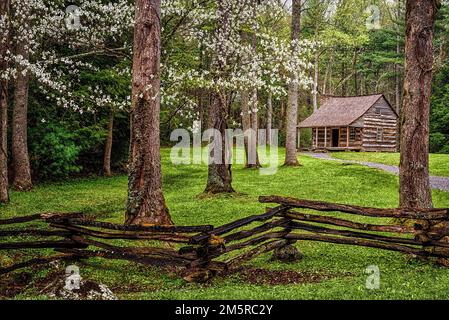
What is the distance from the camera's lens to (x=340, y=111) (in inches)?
1756

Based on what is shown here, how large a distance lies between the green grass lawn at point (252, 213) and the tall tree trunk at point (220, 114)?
885 millimetres

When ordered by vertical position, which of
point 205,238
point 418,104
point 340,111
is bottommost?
point 205,238

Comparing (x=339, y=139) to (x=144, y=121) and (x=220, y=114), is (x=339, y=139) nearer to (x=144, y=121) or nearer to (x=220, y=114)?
(x=220, y=114)

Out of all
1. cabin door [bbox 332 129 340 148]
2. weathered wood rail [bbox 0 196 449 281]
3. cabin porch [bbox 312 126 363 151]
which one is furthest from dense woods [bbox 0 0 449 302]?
cabin door [bbox 332 129 340 148]

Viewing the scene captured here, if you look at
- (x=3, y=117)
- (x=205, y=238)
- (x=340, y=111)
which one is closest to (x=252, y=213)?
(x=205, y=238)

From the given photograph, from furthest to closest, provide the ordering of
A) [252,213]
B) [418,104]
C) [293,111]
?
[293,111]
[252,213]
[418,104]

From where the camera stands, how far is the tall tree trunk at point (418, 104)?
11.0 m

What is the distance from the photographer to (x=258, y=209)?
1418 centimetres

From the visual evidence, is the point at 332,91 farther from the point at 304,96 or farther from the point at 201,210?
the point at 201,210

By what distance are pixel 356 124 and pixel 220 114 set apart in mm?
28240

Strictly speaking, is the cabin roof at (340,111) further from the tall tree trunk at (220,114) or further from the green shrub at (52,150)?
the green shrub at (52,150)

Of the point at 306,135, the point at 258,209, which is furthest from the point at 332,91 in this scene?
the point at 258,209

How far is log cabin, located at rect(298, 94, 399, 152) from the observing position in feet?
140
